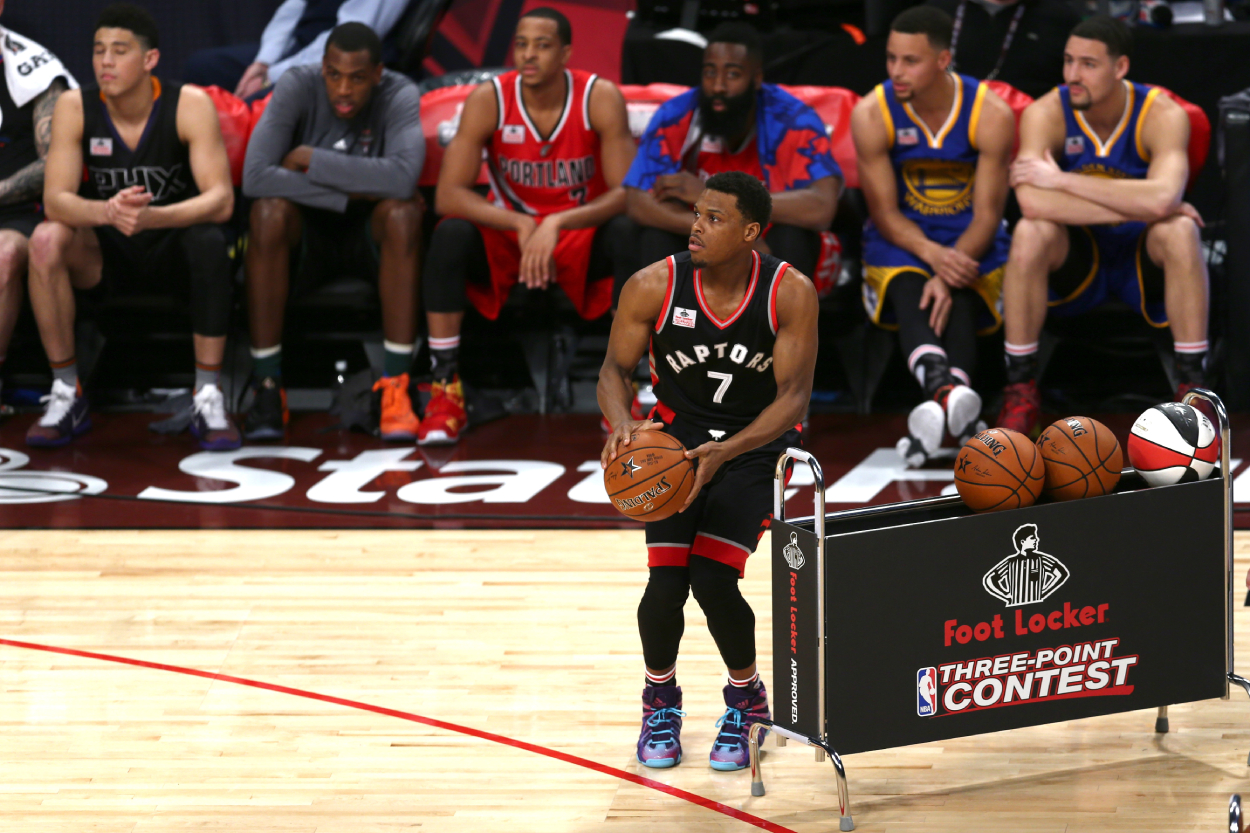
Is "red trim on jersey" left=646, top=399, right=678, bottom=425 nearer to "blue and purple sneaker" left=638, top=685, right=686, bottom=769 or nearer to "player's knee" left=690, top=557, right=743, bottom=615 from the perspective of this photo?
"player's knee" left=690, top=557, right=743, bottom=615

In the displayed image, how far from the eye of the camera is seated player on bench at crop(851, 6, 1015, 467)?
670cm

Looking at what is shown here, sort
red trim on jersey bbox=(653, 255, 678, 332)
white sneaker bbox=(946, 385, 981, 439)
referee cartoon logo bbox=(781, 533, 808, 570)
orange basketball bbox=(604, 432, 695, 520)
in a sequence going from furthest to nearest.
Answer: white sneaker bbox=(946, 385, 981, 439) < red trim on jersey bbox=(653, 255, 678, 332) < orange basketball bbox=(604, 432, 695, 520) < referee cartoon logo bbox=(781, 533, 808, 570)

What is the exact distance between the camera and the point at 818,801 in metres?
3.71

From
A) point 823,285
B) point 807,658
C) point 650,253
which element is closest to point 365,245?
point 650,253

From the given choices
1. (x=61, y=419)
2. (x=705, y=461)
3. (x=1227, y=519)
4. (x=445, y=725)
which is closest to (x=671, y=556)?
(x=705, y=461)

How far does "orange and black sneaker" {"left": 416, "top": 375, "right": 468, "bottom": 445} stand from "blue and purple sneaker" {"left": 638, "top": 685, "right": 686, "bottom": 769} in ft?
10.6

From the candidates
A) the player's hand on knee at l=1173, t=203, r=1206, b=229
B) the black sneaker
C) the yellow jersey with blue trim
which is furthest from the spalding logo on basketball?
the black sneaker

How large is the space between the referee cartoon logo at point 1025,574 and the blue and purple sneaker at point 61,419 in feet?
15.8

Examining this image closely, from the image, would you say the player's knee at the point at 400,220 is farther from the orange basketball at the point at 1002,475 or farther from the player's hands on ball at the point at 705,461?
the orange basketball at the point at 1002,475

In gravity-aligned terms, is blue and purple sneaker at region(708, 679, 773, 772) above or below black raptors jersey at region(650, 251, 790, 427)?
below

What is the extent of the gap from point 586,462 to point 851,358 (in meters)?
1.52

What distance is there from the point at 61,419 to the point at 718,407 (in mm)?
4081

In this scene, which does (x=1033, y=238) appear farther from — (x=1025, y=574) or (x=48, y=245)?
(x=48, y=245)

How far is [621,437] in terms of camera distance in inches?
149
